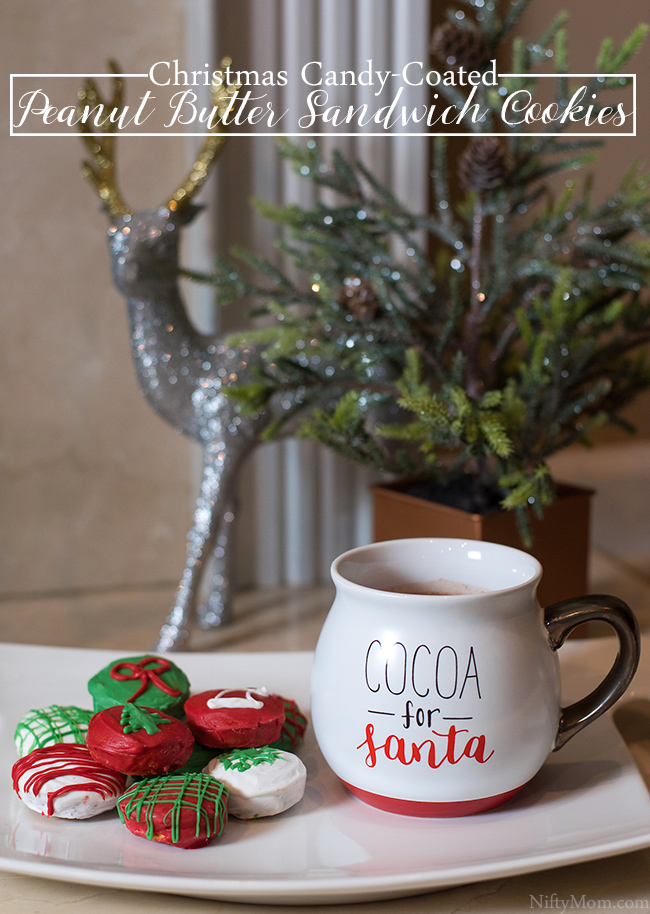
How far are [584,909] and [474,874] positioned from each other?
2.3 inches

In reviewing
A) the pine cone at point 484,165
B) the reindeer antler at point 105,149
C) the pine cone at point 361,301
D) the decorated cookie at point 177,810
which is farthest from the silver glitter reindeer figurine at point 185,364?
the decorated cookie at point 177,810

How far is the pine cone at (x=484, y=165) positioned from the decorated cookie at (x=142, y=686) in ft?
1.25

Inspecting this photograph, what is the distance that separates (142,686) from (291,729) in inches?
3.0

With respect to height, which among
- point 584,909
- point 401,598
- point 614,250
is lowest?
point 584,909

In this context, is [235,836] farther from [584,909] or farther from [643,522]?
[643,522]

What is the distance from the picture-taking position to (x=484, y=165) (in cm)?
57

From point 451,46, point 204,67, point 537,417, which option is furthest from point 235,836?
point 204,67

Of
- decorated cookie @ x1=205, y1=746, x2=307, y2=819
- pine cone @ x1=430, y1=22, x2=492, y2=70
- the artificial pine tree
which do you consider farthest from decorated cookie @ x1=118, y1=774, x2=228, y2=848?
pine cone @ x1=430, y1=22, x2=492, y2=70

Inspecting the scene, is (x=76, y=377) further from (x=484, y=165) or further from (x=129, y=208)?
(x=484, y=165)

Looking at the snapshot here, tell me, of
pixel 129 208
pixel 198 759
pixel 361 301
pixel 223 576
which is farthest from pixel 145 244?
pixel 198 759

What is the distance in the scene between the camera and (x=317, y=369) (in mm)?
691

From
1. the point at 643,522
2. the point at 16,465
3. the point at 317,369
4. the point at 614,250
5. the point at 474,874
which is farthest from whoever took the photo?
the point at 643,522

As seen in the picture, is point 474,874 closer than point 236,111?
Yes

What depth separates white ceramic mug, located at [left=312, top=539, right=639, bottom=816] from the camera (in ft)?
1.11
